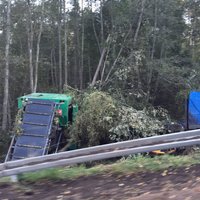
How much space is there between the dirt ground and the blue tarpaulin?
31.2 ft

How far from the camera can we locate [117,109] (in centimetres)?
1488

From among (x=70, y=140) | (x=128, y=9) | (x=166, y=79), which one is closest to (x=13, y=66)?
(x=128, y=9)

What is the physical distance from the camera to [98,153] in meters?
4.90

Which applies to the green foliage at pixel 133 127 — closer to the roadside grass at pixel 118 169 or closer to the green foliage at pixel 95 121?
the green foliage at pixel 95 121

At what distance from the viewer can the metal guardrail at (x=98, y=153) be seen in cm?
457

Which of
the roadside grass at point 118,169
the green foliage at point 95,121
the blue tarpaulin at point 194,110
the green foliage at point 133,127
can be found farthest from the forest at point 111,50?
the roadside grass at point 118,169

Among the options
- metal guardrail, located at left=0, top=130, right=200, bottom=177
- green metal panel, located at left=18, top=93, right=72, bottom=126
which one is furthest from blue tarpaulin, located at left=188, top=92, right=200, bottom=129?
metal guardrail, located at left=0, top=130, right=200, bottom=177

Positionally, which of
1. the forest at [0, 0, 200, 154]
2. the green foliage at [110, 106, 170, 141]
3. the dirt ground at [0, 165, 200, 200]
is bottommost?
the green foliage at [110, 106, 170, 141]

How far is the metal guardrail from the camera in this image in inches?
180

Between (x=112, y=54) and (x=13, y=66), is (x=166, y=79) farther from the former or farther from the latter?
(x=13, y=66)

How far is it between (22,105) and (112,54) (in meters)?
9.28

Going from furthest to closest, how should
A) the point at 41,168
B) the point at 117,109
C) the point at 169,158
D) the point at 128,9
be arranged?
1. the point at 128,9
2. the point at 117,109
3. the point at 169,158
4. the point at 41,168

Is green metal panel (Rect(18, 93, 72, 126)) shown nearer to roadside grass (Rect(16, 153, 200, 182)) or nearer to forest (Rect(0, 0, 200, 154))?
forest (Rect(0, 0, 200, 154))

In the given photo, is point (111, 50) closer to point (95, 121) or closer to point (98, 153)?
point (95, 121)
